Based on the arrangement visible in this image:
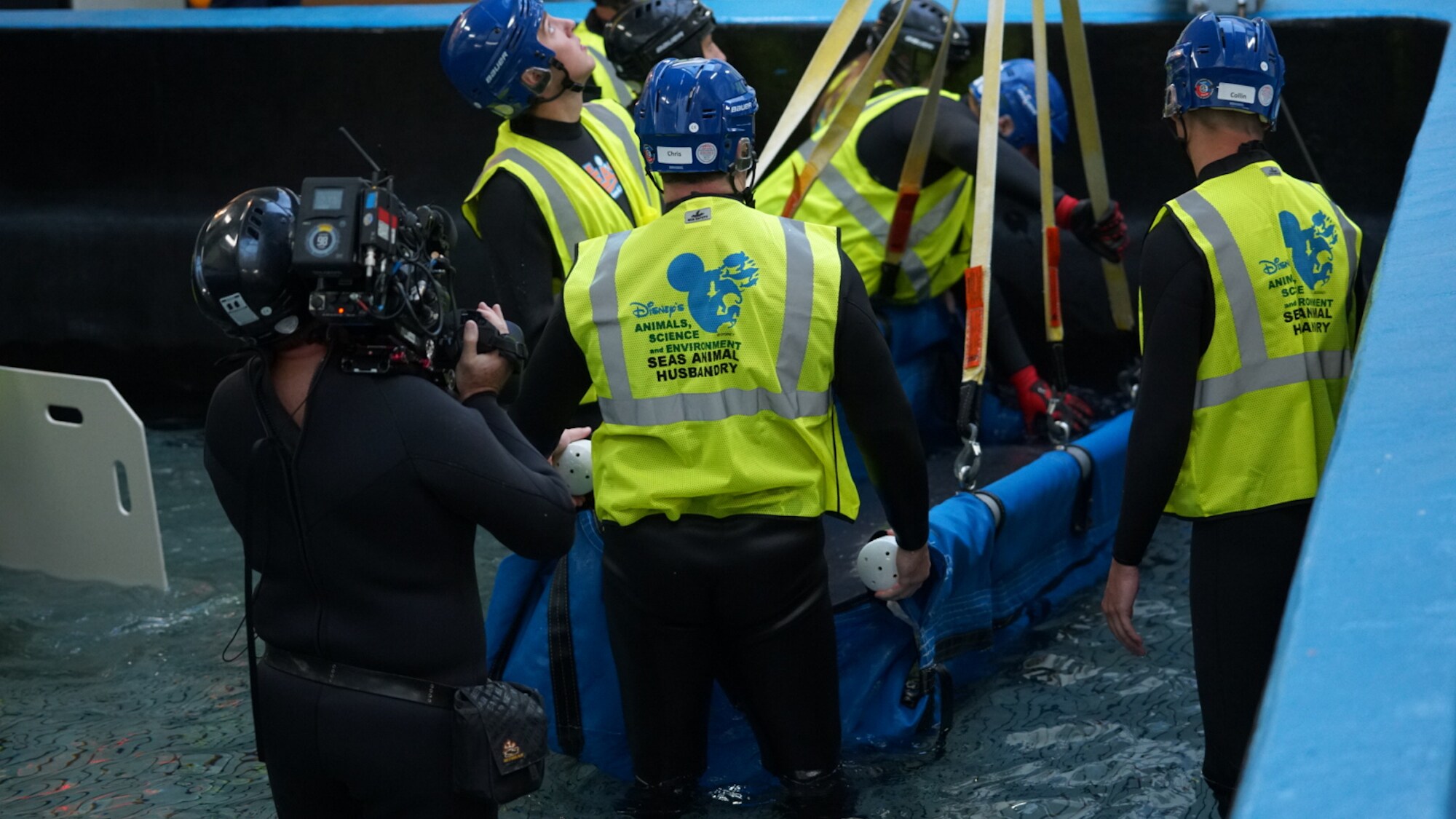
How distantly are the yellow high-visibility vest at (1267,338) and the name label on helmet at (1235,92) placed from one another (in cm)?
12

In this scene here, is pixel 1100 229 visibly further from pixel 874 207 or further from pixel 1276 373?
pixel 1276 373

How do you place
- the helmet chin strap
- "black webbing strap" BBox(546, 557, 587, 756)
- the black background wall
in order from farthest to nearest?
the black background wall
the helmet chin strap
"black webbing strap" BBox(546, 557, 587, 756)

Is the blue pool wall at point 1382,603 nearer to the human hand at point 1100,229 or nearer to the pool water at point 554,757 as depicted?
the pool water at point 554,757

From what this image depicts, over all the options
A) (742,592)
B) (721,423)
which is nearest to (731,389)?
(721,423)

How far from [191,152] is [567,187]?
3.60 metres

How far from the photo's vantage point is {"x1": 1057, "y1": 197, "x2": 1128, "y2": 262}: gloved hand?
170 inches

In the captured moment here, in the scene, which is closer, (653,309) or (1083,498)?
(653,309)

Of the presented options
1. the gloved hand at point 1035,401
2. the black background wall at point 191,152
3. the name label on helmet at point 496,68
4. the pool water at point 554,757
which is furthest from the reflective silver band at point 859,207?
the name label on helmet at point 496,68

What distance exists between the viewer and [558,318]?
9.08 feet

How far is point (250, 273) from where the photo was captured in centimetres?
213

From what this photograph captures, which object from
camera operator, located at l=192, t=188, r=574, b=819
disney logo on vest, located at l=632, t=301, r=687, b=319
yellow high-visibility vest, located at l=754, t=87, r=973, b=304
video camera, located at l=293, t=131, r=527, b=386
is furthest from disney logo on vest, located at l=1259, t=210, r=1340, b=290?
yellow high-visibility vest, located at l=754, t=87, r=973, b=304

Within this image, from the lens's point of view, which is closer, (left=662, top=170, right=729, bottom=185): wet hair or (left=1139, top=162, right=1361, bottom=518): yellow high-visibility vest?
(left=1139, top=162, right=1361, bottom=518): yellow high-visibility vest

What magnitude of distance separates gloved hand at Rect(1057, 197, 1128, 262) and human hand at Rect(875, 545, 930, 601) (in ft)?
5.08

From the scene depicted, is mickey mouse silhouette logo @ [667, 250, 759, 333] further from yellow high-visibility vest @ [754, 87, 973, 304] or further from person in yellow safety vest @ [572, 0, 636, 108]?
person in yellow safety vest @ [572, 0, 636, 108]
